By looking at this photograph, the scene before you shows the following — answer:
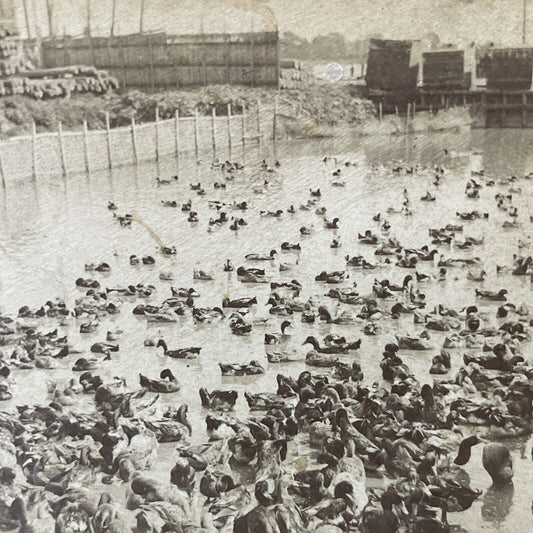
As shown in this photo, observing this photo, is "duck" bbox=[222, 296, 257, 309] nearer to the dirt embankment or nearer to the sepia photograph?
the sepia photograph

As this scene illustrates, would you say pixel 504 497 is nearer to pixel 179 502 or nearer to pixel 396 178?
pixel 179 502

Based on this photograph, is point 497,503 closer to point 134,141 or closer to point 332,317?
point 332,317

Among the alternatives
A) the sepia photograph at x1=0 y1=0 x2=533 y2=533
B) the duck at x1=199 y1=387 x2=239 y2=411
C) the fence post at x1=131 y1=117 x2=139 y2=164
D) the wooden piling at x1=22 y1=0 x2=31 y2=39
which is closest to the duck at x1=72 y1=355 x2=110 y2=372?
the sepia photograph at x1=0 y1=0 x2=533 y2=533

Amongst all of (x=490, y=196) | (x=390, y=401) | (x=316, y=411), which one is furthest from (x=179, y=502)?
(x=490, y=196)

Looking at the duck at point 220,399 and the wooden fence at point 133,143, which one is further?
the wooden fence at point 133,143

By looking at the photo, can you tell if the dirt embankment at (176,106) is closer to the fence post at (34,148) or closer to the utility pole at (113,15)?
the fence post at (34,148)

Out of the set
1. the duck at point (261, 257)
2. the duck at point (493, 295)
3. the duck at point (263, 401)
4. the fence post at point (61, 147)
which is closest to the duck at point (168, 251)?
the duck at point (261, 257)

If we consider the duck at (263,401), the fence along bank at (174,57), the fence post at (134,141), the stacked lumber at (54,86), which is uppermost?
the fence along bank at (174,57)
